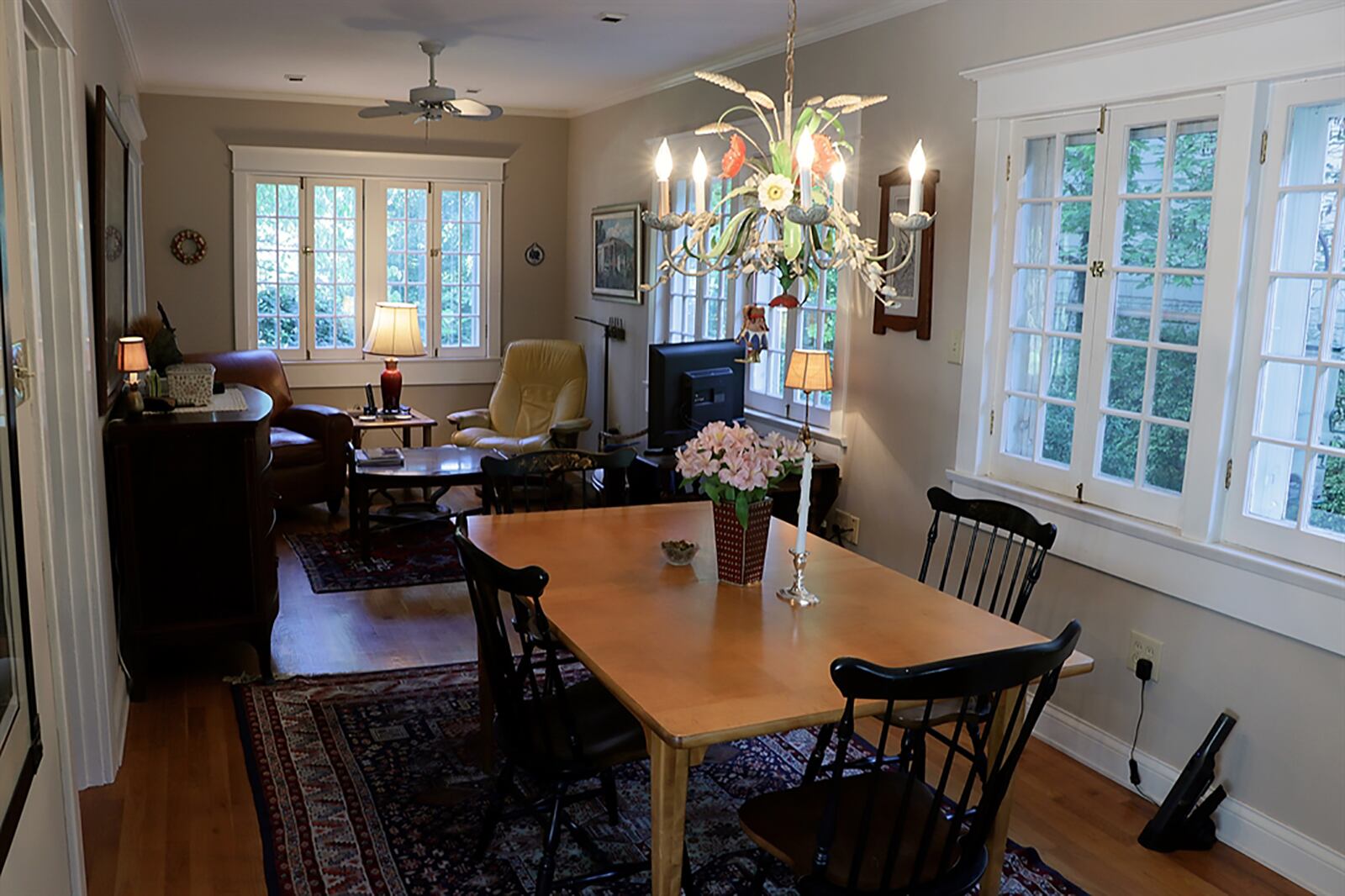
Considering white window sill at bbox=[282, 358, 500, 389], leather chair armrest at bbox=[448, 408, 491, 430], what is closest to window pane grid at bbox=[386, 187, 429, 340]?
white window sill at bbox=[282, 358, 500, 389]

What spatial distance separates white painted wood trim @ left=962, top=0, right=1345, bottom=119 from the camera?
9.00 feet

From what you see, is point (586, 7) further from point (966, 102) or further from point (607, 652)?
point (607, 652)

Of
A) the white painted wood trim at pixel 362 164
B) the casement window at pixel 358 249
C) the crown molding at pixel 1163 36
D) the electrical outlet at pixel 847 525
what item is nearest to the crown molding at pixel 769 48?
the crown molding at pixel 1163 36

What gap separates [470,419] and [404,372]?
2.97ft

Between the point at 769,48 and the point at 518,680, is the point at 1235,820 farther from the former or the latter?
the point at 769,48

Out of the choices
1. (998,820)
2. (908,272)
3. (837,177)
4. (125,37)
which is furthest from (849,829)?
(125,37)

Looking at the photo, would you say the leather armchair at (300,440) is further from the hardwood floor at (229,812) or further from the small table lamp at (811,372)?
the small table lamp at (811,372)

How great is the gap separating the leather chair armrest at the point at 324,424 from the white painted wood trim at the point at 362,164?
5.55 feet

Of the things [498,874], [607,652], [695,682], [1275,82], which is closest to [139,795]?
[498,874]

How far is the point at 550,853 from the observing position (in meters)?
2.58

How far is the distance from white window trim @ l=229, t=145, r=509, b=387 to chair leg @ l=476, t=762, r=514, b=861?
17.1 ft

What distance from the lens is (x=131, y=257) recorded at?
534 cm

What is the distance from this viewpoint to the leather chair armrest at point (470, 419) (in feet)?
23.5

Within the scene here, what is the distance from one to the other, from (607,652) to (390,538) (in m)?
4.01
